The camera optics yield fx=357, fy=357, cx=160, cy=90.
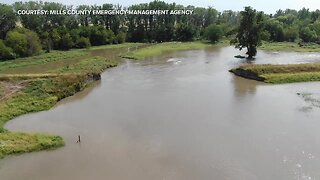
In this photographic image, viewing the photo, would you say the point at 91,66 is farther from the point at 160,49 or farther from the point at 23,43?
the point at 160,49

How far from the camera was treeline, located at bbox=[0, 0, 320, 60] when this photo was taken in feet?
224

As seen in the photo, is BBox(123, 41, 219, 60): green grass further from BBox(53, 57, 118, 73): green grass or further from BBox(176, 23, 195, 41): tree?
BBox(176, 23, 195, 41): tree

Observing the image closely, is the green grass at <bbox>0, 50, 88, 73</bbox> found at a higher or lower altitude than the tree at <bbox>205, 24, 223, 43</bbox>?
lower

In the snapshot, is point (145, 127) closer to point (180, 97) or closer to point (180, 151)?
point (180, 151)

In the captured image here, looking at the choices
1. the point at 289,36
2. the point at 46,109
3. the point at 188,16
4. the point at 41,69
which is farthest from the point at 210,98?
the point at 188,16

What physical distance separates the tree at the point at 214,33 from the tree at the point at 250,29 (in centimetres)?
2121

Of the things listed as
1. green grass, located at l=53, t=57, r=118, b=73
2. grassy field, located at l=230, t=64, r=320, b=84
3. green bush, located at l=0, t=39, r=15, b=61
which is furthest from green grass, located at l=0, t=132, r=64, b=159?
green bush, located at l=0, t=39, r=15, b=61

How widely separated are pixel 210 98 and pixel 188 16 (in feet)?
209

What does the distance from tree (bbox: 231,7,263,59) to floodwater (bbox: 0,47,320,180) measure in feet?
57.0

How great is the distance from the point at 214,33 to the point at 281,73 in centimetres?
3790

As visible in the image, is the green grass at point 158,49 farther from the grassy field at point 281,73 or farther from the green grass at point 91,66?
the grassy field at point 281,73

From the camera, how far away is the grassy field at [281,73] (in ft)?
138

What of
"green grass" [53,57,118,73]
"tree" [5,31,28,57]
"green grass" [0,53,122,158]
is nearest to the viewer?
"green grass" [0,53,122,158]

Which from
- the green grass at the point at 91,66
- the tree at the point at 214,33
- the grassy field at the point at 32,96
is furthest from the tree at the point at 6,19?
the tree at the point at 214,33
